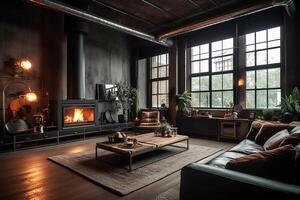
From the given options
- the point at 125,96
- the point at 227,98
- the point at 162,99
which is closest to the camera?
the point at 227,98

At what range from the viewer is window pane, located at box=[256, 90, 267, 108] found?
5.80 meters

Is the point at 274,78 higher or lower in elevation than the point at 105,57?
lower

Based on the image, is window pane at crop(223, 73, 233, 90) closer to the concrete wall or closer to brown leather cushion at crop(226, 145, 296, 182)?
the concrete wall

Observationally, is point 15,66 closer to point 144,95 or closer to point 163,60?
point 144,95

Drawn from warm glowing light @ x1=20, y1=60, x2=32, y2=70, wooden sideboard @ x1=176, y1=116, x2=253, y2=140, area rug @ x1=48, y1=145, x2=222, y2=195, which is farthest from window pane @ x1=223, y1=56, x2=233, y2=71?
warm glowing light @ x1=20, y1=60, x2=32, y2=70

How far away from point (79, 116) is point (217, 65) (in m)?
4.97

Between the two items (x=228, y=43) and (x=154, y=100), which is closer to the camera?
(x=228, y=43)

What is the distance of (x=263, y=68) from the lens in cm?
583

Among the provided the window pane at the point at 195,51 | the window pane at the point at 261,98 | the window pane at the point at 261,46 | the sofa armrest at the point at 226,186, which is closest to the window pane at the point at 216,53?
the window pane at the point at 195,51

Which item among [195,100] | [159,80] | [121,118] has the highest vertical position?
[159,80]

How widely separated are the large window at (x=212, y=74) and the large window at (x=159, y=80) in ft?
4.32

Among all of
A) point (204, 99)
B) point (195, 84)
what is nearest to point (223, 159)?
point (204, 99)

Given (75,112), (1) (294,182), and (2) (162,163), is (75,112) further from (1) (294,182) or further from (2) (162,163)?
(1) (294,182)

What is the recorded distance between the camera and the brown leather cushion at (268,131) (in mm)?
3400
